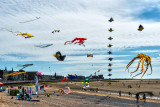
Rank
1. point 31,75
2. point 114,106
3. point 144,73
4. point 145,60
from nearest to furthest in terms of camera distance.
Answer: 1. point 144,73
2. point 145,60
3. point 114,106
4. point 31,75

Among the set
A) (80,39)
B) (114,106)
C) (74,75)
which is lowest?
(114,106)

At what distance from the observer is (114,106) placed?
34375 mm

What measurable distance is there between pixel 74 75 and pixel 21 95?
17327 millimetres

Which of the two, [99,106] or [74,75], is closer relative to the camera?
[99,106]

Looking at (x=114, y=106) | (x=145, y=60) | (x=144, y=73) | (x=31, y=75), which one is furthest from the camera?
(x=31, y=75)

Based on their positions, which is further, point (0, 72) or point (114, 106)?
point (0, 72)

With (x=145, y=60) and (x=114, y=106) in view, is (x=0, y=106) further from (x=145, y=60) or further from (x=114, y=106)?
(x=145, y=60)

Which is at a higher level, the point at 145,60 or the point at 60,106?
the point at 145,60

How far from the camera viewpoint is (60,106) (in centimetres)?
3206

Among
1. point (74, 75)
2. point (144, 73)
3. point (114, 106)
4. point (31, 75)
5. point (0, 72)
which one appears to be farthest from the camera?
point (31, 75)

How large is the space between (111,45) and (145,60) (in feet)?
72.0

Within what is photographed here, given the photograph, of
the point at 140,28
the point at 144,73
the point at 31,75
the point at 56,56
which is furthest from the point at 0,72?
the point at 144,73

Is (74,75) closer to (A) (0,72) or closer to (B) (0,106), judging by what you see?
(B) (0,106)

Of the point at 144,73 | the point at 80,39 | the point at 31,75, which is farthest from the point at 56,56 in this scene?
the point at 31,75
